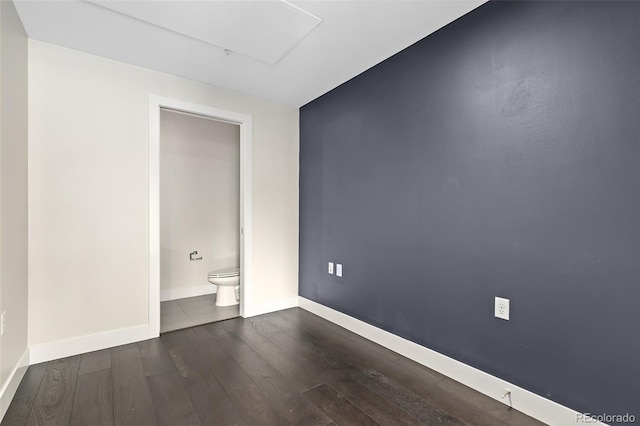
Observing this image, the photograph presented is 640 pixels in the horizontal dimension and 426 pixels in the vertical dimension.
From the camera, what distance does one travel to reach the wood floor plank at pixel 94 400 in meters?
1.57

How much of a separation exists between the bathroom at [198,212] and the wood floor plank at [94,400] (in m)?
1.46

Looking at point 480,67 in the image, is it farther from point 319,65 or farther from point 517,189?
point 319,65

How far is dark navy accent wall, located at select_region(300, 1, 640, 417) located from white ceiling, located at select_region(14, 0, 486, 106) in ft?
0.87

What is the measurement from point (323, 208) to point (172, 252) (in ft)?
7.09

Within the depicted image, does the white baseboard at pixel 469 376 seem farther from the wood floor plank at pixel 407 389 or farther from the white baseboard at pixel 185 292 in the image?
the white baseboard at pixel 185 292

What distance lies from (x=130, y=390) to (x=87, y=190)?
1.54 metres

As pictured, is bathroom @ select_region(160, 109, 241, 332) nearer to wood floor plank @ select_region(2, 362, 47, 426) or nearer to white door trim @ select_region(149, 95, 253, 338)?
white door trim @ select_region(149, 95, 253, 338)

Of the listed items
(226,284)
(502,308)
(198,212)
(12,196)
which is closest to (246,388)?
(502,308)

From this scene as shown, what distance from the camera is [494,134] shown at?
69.7 inches

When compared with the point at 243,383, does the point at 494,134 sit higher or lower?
higher

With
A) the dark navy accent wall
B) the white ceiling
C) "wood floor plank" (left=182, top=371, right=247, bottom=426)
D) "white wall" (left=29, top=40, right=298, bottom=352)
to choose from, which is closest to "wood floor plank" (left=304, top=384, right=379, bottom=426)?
"wood floor plank" (left=182, top=371, right=247, bottom=426)

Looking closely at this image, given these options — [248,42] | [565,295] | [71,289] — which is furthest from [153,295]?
[565,295]

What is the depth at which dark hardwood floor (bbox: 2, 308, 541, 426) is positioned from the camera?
159cm

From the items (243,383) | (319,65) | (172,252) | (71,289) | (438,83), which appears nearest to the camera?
(243,383)
